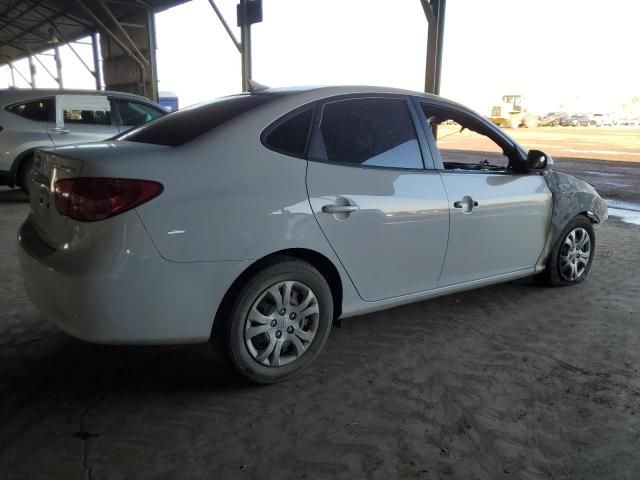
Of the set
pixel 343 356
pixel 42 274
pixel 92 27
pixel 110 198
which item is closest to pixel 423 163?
pixel 343 356

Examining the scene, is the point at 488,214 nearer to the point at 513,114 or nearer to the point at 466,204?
the point at 466,204

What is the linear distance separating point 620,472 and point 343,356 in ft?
4.79

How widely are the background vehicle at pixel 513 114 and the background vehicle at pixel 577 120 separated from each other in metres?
5.87

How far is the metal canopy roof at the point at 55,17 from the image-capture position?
55.8 ft

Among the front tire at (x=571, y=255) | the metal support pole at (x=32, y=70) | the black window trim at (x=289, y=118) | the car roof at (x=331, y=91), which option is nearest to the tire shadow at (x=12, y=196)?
the car roof at (x=331, y=91)

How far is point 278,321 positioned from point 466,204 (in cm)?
146

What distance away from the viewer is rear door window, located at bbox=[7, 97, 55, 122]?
23.3 ft

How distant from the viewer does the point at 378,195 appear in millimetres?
2764

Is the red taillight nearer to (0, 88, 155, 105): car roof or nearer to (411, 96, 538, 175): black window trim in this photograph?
(411, 96, 538, 175): black window trim

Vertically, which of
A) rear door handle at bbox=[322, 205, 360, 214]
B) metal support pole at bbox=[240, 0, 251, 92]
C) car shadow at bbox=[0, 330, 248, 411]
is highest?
metal support pole at bbox=[240, 0, 251, 92]

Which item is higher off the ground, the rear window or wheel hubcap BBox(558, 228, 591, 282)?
the rear window

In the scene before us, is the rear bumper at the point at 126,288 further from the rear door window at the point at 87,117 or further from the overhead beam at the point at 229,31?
A: the overhead beam at the point at 229,31

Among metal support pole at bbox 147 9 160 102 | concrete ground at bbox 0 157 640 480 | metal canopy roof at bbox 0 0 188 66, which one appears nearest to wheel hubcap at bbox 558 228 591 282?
concrete ground at bbox 0 157 640 480

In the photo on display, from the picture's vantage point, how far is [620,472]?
2025mm
